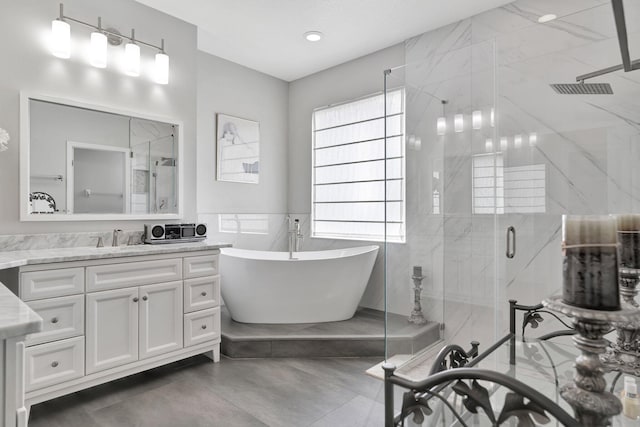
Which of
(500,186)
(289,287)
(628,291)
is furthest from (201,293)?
(628,291)

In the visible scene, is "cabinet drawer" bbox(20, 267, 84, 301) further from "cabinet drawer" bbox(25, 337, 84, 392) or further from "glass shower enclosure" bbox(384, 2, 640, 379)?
"glass shower enclosure" bbox(384, 2, 640, 379)

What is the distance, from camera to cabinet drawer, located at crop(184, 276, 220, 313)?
2609 millimetres

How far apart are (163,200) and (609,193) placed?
124 inches

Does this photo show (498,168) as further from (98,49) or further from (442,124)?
(98,49)

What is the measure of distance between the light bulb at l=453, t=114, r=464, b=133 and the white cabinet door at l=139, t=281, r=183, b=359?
90.1 inches

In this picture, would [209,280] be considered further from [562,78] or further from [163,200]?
[562,78]

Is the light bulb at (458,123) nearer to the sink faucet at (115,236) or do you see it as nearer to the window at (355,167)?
the window at (355,167)

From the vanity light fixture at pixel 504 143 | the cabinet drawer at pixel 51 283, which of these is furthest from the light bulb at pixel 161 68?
the vanity light fixture at pixel 504 143

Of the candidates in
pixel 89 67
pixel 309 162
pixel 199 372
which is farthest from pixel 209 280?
pixel 309 162

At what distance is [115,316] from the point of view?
2.25 metres

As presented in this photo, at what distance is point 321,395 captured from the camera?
2.25 m

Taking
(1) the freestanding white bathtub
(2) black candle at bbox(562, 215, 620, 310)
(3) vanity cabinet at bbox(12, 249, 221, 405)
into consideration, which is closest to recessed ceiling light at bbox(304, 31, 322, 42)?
(1) the freestanding white bathtub

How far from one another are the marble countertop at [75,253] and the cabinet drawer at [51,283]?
66 millimetres

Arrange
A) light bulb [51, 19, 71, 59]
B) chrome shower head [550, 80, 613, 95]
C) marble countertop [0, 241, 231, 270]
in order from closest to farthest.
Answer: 1. marble countertop [0, 241, 231, 270]
2. chrome shower head [550, 80, 613, 95]
3. light bulb [51, 19, 71, 59]
